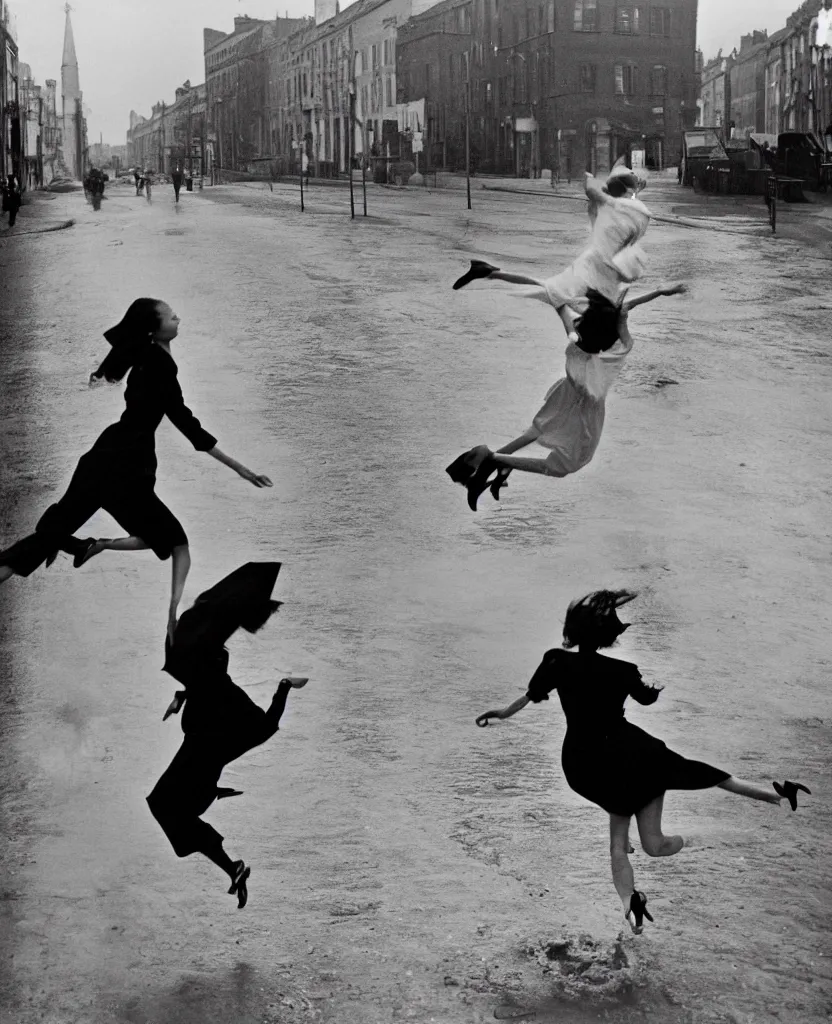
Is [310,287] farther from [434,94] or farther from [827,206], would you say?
[434,94]

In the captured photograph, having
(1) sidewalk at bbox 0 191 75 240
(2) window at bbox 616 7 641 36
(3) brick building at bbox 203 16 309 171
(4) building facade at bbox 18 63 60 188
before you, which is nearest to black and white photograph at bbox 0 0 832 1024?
(1) sidewalk at bbox 0 191 75 240

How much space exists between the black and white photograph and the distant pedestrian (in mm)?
24

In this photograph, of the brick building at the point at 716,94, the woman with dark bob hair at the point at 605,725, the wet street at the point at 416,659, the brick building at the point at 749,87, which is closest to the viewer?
the woman with dark bob hair at the point at 605,725

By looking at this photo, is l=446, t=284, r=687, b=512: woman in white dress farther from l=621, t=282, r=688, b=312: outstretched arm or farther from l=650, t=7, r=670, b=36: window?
l=650, t=7, r=670, b=36: window

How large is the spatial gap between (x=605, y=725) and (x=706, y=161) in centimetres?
5029

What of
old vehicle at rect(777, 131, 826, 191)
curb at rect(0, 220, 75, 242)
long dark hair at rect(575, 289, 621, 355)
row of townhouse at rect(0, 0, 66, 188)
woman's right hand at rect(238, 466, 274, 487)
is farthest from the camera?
row of townhouse at rect(0, 0, 66, 188)

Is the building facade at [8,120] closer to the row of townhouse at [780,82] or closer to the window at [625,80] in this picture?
the window at [625,80]

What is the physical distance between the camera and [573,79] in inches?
1768

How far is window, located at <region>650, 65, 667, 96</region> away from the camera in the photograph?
48719 mm

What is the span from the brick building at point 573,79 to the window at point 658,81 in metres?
0.04

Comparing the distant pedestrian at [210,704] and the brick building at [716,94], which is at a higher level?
the brick building at [716,94]

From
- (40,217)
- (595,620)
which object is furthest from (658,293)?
(40,217)

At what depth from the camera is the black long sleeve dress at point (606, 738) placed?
7793 millimetres

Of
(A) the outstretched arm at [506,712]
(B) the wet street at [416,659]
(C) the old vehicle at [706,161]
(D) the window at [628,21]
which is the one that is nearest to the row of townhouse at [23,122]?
(D) the window at [628,21]
